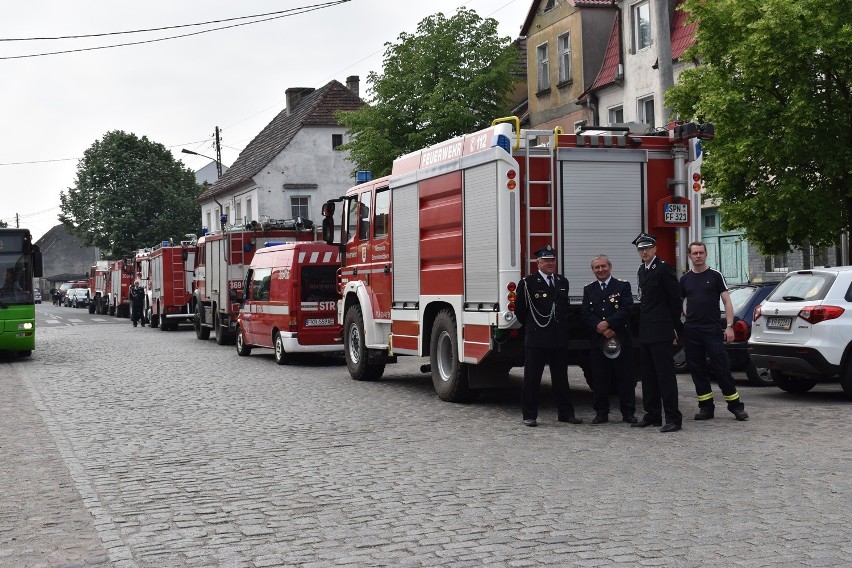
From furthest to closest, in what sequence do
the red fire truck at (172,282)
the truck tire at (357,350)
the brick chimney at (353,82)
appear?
1. the brick chimney at (353,82)
2. the red fire truck at (172,282)
3. the truck tire at (357,350)

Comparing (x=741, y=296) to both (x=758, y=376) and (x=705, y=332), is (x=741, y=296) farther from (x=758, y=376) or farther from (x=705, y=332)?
(x=705, y=332)

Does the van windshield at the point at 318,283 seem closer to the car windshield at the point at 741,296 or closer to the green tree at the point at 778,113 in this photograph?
the green tree at the point at 778,113

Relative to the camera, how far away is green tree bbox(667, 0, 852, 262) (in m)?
19.3

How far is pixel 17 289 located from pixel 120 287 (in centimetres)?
3488

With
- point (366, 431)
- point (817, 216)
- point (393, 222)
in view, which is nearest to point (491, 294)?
point (366, 431)

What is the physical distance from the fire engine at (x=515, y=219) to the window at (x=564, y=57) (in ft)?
84.7

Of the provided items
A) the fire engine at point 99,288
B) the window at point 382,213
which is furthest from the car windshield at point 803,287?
the fire engine at point 99,288

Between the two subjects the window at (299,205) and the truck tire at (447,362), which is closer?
the truck tire at (447,362)

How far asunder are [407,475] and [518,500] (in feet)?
4.34

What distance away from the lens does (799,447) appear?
32.3ft

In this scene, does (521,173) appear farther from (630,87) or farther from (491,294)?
(630,87)

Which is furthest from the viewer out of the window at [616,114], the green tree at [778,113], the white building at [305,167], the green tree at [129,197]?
the green tree at [129,197]

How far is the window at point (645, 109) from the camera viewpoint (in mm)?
35125

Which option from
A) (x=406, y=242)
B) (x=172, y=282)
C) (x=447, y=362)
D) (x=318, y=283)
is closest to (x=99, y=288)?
(x=172, y=282)
